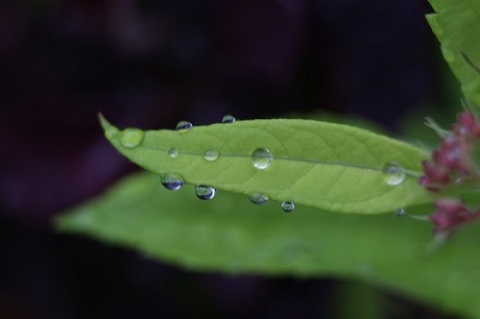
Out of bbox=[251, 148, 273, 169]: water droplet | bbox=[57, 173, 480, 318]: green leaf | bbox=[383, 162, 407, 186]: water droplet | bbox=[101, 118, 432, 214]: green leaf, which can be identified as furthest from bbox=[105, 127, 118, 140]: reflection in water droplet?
bbox=[57, 173, 480, 318]: green leaf

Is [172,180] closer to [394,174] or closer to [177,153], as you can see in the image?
[177,153]

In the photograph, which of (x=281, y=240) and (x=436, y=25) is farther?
(x=281, y=240)

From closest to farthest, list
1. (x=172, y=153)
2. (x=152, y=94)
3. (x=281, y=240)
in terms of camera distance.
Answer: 1. (x=172, y=153)
2. (x=281, y=240)
3. (x=152, y=94)

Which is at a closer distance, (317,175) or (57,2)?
(317,175)

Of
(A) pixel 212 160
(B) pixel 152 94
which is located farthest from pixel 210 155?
(B) pixel 152 94

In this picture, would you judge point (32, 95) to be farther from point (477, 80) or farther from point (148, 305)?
point (477, 80)

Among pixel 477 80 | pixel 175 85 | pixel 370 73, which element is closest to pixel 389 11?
pixel 370 73

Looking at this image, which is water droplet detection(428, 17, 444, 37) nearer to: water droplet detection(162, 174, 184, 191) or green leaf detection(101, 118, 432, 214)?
green leaf detection(101, 118, 432, 214)
